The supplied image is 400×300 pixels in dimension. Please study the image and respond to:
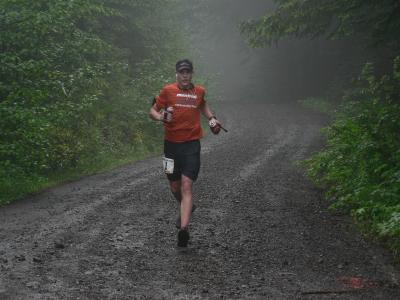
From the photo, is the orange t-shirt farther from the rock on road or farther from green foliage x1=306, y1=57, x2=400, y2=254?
green foliage x1=306, y1=57, x2=400, y2=254

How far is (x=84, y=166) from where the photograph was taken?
566 inches

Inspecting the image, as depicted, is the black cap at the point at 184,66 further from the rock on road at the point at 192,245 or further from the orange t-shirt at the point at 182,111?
the rock on road at the point at 192,245

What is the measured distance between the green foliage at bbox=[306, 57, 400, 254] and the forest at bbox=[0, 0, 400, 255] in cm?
2

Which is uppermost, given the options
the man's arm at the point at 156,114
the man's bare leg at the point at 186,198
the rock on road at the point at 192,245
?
the man's arm at the point at 156,114

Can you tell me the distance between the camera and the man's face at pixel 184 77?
23.7ft

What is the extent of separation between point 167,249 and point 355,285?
238 centimetres

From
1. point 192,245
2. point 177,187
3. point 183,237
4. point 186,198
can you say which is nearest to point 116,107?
point 177,187

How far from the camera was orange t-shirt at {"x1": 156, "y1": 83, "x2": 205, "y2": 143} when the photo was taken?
23.9 feet

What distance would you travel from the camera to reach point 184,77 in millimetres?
7230

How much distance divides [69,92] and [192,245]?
8.89m

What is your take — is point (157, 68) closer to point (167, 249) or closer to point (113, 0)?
point (113, 0)

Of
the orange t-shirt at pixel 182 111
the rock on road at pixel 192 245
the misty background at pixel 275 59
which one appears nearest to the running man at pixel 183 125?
the orange t-shirt at pixel 182 111

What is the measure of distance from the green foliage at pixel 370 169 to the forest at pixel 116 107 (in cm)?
2

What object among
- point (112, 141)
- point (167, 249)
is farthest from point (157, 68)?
point (167, 249)
